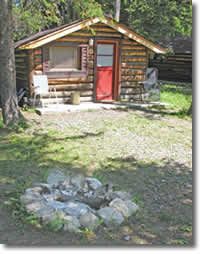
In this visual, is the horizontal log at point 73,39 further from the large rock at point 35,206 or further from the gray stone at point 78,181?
the large rock at point 35,206

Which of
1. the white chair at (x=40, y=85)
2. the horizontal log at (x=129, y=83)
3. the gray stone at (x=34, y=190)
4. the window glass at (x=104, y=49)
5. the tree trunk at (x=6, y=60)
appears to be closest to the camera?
the gray stone at (x=34, y=190)

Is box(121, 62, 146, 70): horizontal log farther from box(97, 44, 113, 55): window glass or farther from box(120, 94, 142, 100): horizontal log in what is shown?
box(120, 94, 142, 100): horizontal log

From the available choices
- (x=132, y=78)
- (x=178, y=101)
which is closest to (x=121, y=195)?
(x=132, y=78)

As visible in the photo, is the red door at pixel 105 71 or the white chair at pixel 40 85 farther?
the red door at pixel 105 71

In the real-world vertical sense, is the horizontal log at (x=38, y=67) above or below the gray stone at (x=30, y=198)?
above

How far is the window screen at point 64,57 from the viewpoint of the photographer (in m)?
11.7

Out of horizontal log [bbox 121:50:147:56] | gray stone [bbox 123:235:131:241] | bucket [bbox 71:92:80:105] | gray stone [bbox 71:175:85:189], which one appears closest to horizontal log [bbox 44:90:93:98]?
bucket [bbox 71:92:80:105]

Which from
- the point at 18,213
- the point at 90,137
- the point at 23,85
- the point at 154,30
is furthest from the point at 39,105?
the point at 154,30

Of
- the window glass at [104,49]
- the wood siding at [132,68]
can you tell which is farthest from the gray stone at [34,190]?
the wood siding at [132,68]

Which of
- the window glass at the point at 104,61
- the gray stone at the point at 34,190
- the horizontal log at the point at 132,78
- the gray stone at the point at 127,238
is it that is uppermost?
the window glass at the point at 104,61

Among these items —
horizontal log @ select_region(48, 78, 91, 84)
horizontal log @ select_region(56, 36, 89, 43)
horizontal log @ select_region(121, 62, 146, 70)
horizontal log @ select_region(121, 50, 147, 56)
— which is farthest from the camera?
horizontal log @ select_region(121, 62, 146, 70)

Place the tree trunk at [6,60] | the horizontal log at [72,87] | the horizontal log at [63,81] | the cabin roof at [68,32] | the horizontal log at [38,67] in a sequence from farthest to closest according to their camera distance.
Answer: the horizontal log at [72,87]
the horizontal log at [63,81]
the horizontal log at [38,67]
the cabin roof at [68,32]
the tree trunk at [6,60]

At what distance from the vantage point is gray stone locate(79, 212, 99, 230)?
13.0 ft

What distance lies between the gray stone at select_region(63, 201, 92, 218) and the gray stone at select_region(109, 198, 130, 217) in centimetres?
33
